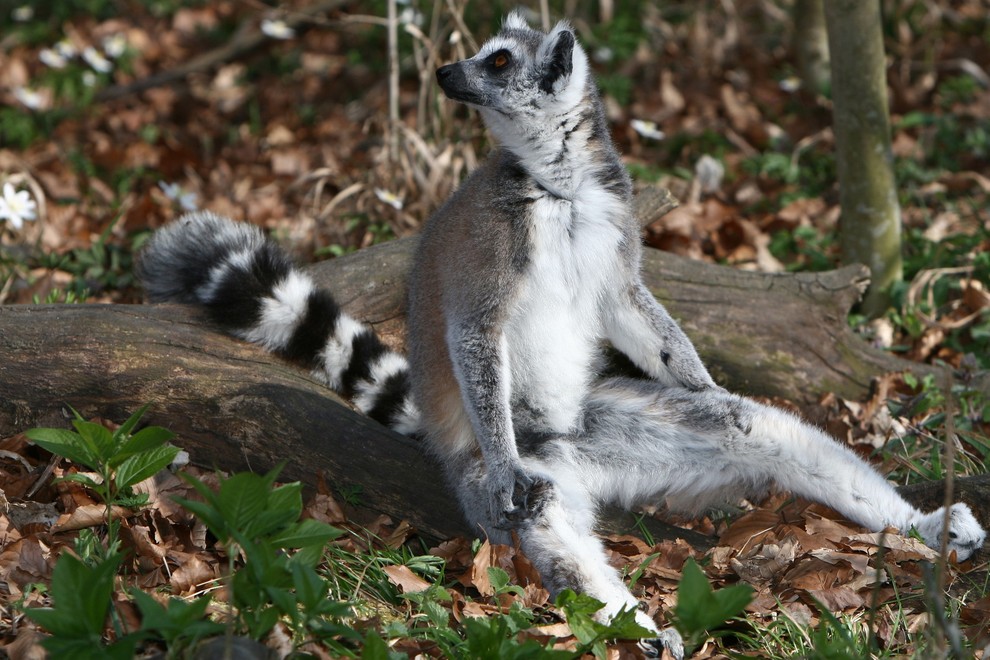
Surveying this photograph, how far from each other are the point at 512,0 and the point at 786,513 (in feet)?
17.9

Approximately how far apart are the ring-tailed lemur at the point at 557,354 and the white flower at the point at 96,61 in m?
5.17

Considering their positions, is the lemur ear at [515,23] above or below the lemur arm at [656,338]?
above

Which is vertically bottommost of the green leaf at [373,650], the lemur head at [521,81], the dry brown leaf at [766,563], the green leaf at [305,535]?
the dry brown leaf at [766,563]

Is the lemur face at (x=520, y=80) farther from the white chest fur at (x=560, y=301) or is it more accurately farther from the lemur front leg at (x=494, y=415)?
the lemur front leg at (x=494, y=415)

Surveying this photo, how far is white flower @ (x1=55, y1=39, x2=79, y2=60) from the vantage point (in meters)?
8.23

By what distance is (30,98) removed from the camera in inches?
302

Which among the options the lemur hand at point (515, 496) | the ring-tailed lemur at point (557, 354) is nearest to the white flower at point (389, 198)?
the ring-tailed lemur at point (557, 354)

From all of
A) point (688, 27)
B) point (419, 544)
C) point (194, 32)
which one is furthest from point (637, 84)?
point (419, 544)

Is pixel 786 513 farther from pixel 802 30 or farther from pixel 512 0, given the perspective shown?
pixel 512 0

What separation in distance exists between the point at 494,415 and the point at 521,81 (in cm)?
115

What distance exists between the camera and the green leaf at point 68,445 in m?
2.70

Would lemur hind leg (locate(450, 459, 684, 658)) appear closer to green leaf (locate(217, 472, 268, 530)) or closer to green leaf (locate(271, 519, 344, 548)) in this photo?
→ green leaf (locate(271, 519, 344, 548))

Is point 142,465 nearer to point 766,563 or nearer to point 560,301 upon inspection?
point 560,301

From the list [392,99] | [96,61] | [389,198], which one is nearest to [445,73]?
[389,198]
